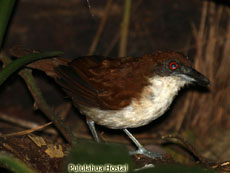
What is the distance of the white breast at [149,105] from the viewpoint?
338 cm

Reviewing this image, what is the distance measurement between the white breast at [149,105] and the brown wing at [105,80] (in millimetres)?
66

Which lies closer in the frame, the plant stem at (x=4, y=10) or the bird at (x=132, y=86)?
the plant stem at (x=4, y=10)

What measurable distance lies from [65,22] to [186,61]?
232 cm

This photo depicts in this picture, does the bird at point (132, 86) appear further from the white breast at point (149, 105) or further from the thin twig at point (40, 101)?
the thin twig at point (40, 101)

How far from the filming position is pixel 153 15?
540 centimetres

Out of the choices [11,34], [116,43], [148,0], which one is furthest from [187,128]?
[11,34]

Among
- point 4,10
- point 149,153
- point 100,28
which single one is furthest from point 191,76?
point 100,28

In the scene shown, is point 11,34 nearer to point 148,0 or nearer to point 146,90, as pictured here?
point 148,0

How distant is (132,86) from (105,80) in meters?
0.30

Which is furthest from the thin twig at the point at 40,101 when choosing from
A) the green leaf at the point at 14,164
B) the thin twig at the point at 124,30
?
the green leaf at the point at 14,164

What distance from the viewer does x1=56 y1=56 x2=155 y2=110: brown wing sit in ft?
11.4

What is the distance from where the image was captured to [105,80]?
3604 millimetres

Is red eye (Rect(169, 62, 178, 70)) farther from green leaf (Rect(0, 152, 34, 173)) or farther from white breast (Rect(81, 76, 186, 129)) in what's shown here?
green leaf (Rect(0, 152, 34, 173))

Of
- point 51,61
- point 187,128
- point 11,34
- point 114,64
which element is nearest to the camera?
point 114,64
